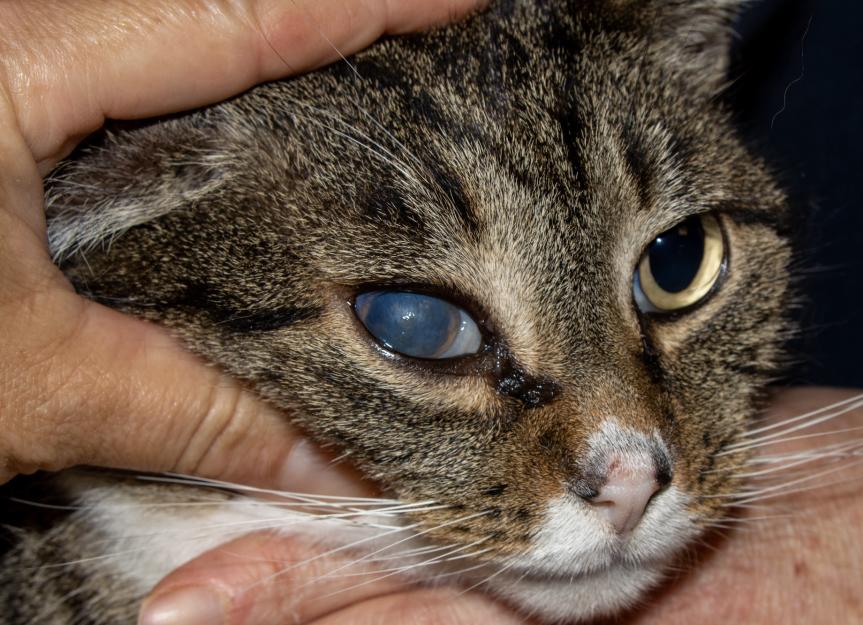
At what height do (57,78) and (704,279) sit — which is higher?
(57,78)

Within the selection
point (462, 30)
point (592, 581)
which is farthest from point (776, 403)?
point (462, 30)

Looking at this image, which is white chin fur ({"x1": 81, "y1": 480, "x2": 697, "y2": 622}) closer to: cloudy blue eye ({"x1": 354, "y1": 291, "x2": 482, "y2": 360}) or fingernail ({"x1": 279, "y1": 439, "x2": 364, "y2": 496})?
fingernail ({"x1": 279, "y1": 439, "x2": 364, "y2": 496})

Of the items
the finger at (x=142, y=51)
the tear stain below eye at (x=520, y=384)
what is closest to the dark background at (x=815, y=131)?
the tear stain below eye at (x=520, y=384)

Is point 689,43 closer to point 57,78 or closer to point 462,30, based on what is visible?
point 462,30

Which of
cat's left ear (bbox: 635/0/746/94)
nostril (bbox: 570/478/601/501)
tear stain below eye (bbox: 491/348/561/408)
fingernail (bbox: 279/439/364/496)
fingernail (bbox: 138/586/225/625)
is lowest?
fingernail (bbox: 138/586/225/625)

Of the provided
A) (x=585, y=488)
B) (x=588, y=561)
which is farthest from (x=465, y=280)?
(x=588, y=561)

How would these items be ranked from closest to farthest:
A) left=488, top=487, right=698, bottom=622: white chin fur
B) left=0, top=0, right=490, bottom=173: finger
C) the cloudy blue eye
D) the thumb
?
left=0, top=0, right=490, bottom=173: finger → left=488, top=487, right=698, bottom=622: white chin fur → the cloudy blue eye → the thumb

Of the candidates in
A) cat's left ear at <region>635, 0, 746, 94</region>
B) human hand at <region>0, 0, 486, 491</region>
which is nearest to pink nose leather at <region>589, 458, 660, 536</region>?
human hand at <region>0, 0, 486, 491</region>

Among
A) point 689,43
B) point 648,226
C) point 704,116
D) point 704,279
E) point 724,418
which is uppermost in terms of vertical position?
point 689,43
